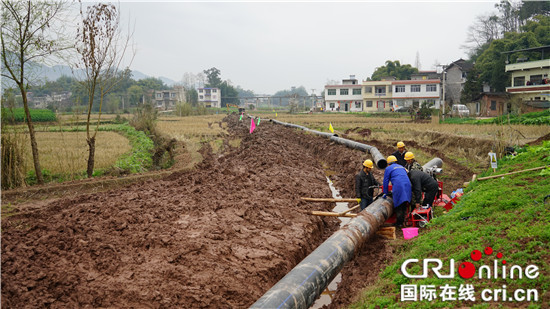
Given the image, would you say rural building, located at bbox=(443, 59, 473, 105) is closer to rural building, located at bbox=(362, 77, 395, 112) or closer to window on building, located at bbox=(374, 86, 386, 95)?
rural building, located at bbox=(362, 77, 395, 112)

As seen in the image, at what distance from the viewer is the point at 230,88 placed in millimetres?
98812

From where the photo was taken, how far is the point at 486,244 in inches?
201

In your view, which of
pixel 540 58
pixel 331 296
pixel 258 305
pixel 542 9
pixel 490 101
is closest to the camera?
pixel 258 305

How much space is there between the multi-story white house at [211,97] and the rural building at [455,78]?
55456 millimetres

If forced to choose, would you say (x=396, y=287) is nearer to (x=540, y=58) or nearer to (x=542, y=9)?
(x=540, y=58)

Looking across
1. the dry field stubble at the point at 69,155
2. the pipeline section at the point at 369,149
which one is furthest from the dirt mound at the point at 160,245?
the dry field stubble at the point at 69,155

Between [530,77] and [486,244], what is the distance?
4225 cm

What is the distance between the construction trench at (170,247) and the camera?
478 cm

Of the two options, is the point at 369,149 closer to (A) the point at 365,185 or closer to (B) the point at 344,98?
(A) the point at 365,185

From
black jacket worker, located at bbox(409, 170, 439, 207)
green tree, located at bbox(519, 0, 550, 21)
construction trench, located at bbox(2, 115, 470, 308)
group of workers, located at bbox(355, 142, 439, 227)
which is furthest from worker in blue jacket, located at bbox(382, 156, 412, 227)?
green tree, located at bbox(519, 0, 550, 21)

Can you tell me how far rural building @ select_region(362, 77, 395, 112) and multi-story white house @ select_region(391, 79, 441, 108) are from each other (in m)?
1.29

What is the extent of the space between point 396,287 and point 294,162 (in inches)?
396

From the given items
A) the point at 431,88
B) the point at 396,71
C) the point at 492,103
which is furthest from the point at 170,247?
the point at 396,71

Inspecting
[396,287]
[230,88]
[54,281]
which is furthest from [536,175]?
[230,88]
